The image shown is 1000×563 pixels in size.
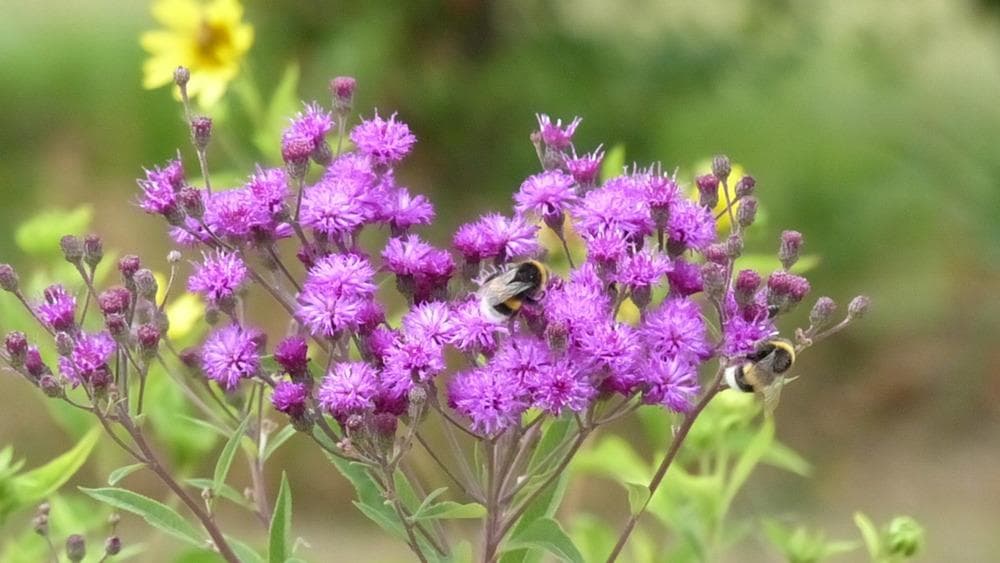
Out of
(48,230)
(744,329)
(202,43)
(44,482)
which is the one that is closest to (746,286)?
(744,329)

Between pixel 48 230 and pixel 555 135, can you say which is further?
pixel 48 230

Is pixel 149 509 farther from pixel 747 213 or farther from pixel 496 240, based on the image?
pixel 747 213

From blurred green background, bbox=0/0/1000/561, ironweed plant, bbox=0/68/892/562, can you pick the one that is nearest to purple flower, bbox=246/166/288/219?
ironweed plant, bbox=0/68/892/562

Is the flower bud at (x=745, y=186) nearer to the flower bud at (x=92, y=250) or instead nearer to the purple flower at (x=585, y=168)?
the purple flower at (x=585, y=168)

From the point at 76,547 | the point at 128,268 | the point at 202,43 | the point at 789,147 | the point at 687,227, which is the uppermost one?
the point at 789,147

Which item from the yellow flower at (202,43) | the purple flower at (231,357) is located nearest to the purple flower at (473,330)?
the purple flower at (231,357)

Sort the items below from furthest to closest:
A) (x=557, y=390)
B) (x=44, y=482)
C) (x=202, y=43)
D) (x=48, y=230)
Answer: (x=202, y=43) < (x=48, y=230) < (x=44, y=482) < (x=557, y=390)
